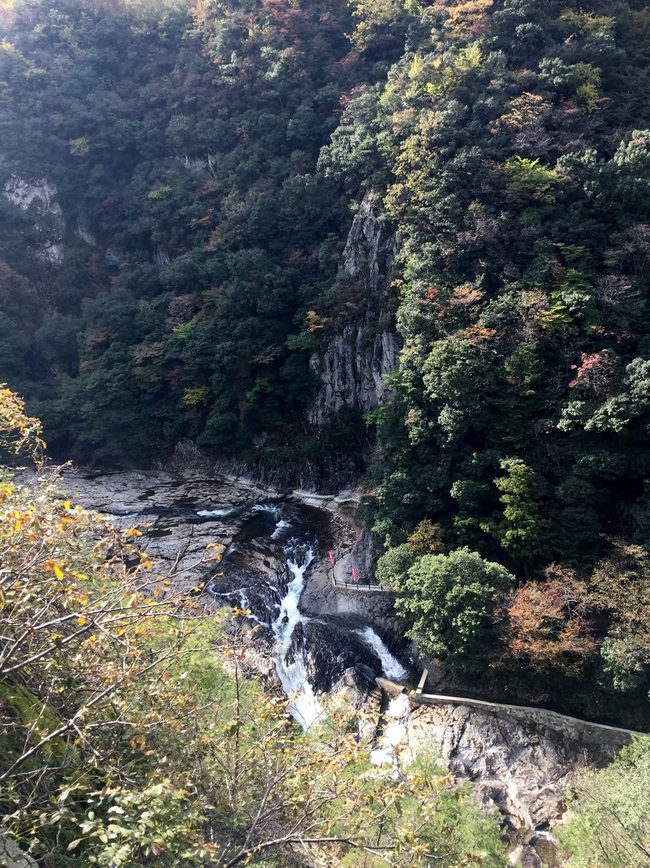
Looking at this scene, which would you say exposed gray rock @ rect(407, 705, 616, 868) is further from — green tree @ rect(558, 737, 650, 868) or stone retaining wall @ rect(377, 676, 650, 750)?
green tree @ rect(558, 737, 650, 868)

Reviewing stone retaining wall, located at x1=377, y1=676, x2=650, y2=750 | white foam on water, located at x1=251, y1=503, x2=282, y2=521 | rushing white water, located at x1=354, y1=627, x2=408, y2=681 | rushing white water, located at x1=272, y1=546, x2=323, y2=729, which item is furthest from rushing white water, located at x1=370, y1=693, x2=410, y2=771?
white foam on water, located at x1=251, y1=503, x2=282, y2=521

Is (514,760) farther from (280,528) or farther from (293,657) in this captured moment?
(280,528)

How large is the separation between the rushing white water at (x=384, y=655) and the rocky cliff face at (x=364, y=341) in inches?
424

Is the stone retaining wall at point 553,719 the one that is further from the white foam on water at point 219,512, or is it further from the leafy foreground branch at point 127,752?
the white foam on water at point 219,512

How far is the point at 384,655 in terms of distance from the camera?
17.6m

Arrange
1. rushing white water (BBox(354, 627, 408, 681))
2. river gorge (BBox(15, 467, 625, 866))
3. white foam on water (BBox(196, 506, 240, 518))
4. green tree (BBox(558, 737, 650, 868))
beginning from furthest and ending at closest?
white foam on water (BBox(196, 506, 240, 518)) → rushing white water (BBox(354, 627, 408, 681)) → river gorge (BBox(15, 467, 625, 866)) → green tree (BBox(558, 737, 650, 868))

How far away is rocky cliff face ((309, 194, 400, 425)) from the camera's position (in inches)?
966

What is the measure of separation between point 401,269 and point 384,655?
53.0 ft

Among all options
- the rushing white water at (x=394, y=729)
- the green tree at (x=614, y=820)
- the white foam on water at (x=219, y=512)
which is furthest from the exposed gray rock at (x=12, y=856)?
the white foam on water at (x=219, y=512)

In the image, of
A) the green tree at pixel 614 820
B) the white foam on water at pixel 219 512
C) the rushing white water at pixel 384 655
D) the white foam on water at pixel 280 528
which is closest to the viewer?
the green tree at pixel 614 820

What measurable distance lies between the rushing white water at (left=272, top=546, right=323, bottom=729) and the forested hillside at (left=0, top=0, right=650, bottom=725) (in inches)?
159

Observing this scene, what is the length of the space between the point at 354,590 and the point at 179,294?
69.2 feet

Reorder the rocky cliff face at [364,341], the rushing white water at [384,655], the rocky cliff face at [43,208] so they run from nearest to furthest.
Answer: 1. the rushing white water at [384,655]
2. the rocky cliff face at [364,341]
3. the rocky cliff face at [43,208]

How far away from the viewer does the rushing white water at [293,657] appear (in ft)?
53.5
